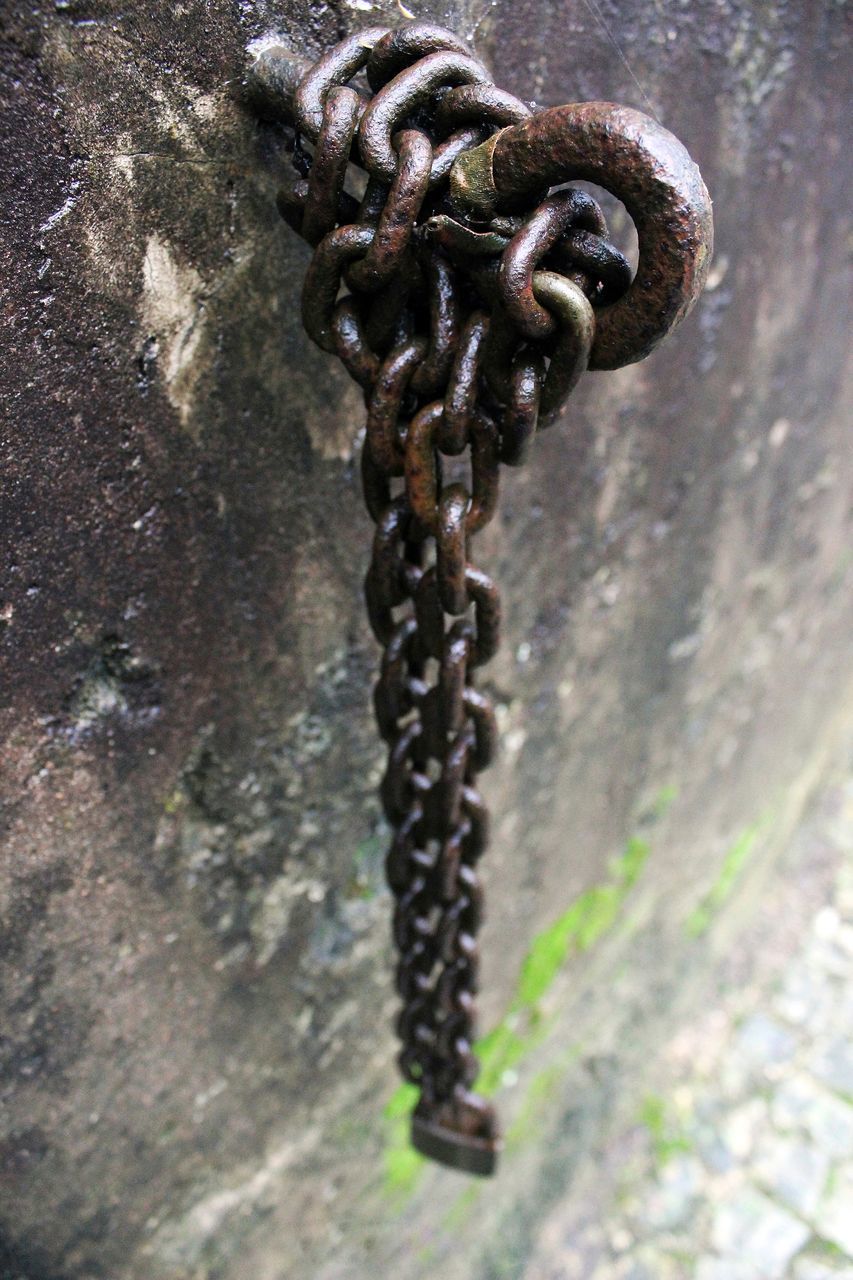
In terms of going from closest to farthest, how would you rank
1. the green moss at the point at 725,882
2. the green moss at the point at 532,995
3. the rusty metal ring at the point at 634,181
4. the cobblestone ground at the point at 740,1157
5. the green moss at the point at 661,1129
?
the rusty metal ring at the point at 634,181 → the green moss at the point at 532,995 → the cobblestone ground at the point at 740,1157 → the green moss at the point at 661,1129 → the green moss at the point at 725,882

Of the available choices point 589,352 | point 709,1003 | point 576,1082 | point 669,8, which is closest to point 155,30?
point 589,352

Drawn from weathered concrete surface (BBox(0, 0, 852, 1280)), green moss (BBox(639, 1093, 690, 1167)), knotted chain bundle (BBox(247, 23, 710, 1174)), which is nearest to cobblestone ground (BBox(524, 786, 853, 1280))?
green moss (BBox(639, 1093, 690, 1167))

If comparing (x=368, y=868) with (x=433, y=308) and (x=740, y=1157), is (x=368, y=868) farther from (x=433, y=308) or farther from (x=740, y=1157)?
(x=740, y=1157)

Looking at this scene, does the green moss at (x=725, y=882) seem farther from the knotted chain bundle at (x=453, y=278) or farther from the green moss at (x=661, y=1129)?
the knotted chain bundle at (x=453, y=278)

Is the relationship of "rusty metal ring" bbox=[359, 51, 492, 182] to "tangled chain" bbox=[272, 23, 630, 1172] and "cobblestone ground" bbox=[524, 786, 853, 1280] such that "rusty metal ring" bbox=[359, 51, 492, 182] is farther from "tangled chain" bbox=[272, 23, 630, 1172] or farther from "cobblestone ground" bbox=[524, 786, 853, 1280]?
"cobblestone ground" bbox=[524, 786, 853, 1280]

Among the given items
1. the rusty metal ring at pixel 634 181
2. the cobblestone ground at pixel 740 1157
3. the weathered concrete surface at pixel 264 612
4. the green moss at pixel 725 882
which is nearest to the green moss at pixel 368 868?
the weathered concrete surface at pixel 264 612

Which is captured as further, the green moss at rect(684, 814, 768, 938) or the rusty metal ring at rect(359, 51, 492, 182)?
the green moss at rect(684, 814, 768, 938)

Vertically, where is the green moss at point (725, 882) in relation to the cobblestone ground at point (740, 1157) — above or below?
above

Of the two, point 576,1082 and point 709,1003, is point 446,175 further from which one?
point 709,1003

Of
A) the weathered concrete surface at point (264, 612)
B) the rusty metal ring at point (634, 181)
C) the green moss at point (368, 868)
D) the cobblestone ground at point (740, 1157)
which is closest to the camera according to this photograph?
the rusty metal ring at point (634, 181)
